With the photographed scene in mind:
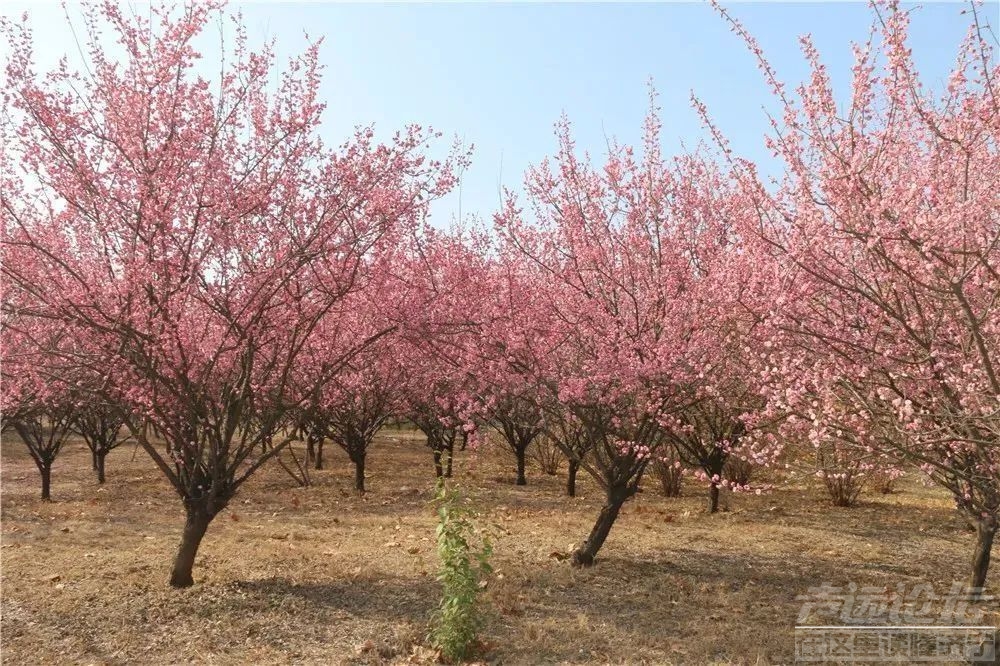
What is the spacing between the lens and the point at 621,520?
11.6 m

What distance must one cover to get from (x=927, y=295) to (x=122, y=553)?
8.88 m

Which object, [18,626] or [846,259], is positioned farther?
[18,626]

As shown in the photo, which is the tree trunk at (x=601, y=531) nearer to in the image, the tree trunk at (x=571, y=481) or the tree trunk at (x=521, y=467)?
the tree trunk at (x=571, y=481)

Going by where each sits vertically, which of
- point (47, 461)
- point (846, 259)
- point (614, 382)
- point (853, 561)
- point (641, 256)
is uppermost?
point (641, 256)

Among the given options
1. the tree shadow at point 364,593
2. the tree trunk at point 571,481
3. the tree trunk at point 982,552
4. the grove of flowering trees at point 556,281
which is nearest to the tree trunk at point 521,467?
the tree trunk at point 571,481

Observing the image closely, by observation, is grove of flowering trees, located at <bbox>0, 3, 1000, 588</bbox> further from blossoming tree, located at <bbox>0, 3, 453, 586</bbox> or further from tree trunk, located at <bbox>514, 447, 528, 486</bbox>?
tree trunk, located at <bbox>514, 447, 528, 486</bbox>

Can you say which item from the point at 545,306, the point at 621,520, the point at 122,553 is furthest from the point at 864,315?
the point at 122,553

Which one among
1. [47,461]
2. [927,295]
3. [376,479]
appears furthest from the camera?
[376,479]

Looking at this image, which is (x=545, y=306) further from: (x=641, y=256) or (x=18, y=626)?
(x=18, y=626)

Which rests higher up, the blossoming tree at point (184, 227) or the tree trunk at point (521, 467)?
the blossoming tree at point (184, 227)

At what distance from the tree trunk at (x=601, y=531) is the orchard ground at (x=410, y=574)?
0.19 meters

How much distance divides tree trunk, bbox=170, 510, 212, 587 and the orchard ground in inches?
10.0

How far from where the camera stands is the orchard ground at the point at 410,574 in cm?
554

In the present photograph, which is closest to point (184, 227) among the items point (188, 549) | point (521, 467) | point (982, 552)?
point (188, 549)
